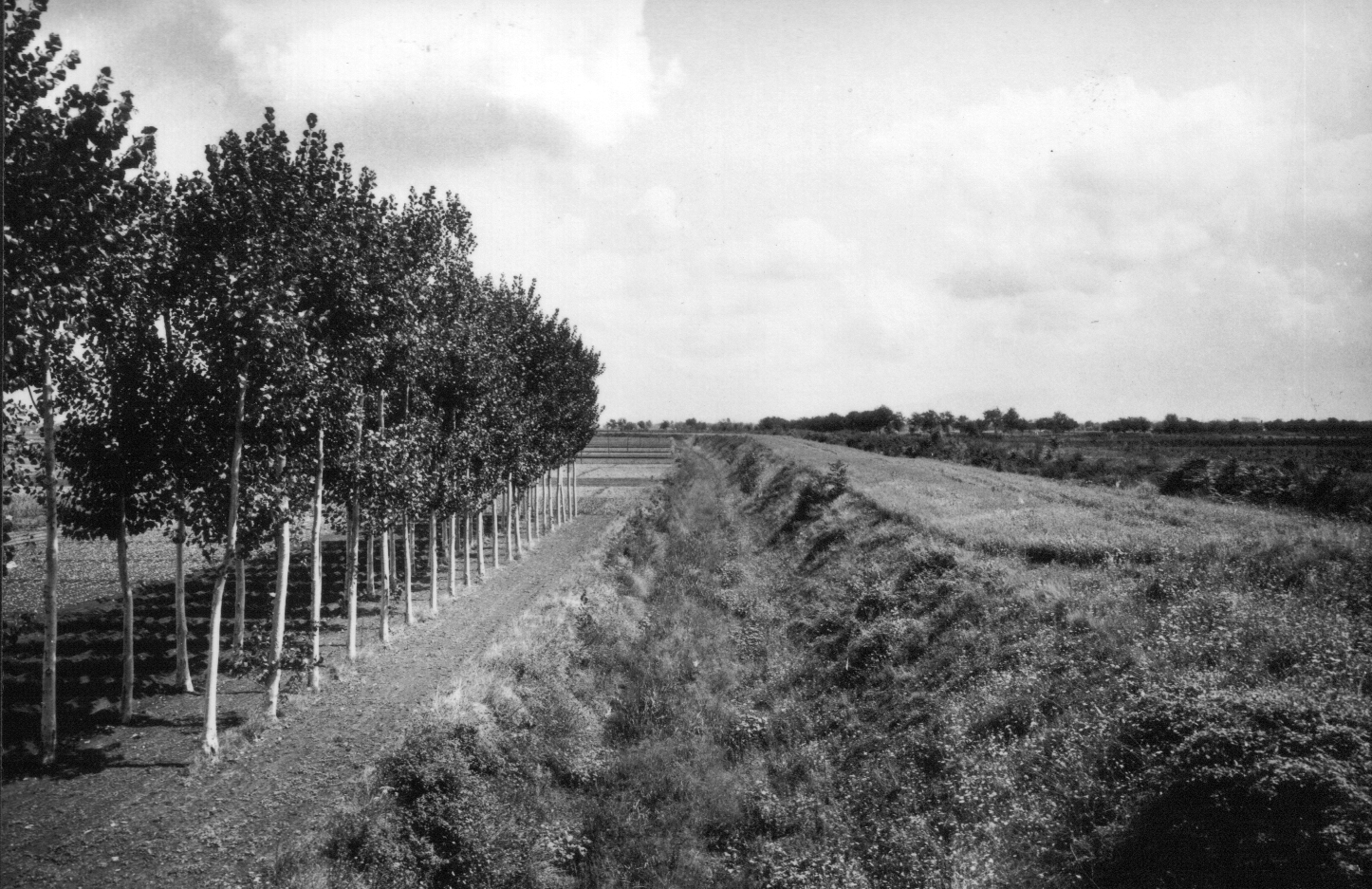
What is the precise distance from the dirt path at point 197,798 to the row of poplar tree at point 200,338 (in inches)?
40.1

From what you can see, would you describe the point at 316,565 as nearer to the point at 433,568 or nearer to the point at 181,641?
the point at 181,641

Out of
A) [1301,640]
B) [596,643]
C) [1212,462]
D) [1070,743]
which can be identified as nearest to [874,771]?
[1070,743]

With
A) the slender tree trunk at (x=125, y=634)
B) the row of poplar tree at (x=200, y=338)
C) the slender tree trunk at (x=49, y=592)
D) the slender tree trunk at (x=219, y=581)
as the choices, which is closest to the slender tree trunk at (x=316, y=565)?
the row of poplar tree at (x=200, y=338)

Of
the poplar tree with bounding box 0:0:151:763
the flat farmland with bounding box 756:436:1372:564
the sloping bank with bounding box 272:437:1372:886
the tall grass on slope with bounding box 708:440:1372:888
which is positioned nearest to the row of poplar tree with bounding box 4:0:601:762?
the poplar tree with bounding box 0:0:151:763

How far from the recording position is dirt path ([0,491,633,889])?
10.4m

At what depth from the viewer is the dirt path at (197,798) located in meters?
10.4

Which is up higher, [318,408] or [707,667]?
[318,408]

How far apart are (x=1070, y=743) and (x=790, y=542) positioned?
23.5 meters

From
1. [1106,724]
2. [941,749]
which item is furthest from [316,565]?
[1106,724]

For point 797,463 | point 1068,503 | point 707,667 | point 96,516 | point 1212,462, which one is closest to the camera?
point 96,516

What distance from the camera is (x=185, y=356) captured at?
15.2 meters

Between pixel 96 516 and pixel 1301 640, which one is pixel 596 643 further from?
pixel 1301 640

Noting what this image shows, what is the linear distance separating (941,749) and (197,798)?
13.6 m

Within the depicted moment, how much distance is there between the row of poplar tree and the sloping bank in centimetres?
622
